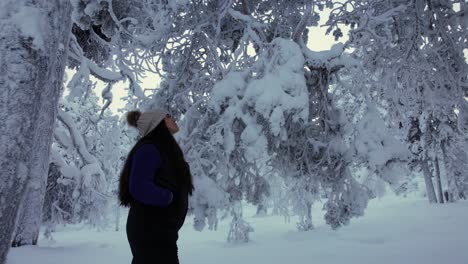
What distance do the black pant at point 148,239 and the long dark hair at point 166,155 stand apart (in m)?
0.17

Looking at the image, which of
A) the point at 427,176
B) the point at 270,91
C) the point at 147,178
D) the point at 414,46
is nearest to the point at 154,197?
the point at 147,178

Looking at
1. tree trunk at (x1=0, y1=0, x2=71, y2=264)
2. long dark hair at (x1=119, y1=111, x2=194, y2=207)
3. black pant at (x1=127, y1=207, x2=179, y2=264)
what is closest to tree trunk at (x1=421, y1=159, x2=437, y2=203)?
long dark hair at (x1=119, y1=111, x2=194, y2=207)

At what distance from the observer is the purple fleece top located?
2328 millimetres

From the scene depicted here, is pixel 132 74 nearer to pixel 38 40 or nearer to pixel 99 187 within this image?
pixel 99 187

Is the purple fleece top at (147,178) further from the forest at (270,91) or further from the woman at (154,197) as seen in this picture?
the forest at (270,91)

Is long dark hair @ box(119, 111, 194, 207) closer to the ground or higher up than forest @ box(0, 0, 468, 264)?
closer to the ground

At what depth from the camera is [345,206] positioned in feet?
21.4

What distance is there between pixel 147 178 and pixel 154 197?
127mm

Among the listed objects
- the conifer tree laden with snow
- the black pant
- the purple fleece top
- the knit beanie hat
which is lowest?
the black pant

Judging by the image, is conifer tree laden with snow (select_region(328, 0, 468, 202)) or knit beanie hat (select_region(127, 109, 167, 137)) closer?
knit beanie hat (select_region(127, 109, 167, 137))

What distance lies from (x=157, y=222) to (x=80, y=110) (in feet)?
54.4

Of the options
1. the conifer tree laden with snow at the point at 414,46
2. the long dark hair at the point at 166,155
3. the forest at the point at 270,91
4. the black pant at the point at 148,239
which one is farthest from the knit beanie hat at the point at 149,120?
the conifer tree laden with snow at the point at 414,46

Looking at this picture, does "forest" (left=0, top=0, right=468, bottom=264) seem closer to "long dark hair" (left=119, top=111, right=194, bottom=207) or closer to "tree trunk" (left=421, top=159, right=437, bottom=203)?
"long dark hair" (left=119, top=111, right=194, bottom=207)

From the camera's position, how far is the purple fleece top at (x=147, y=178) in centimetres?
233
